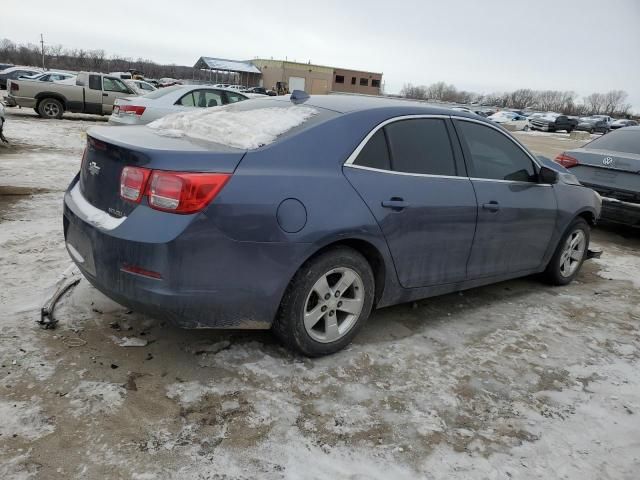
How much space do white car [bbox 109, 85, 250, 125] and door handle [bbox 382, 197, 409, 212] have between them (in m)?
6.90

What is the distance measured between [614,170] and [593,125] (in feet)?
153

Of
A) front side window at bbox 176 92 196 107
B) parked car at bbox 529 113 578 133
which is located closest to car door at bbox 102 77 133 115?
front side window at bbox 176 92 196 107

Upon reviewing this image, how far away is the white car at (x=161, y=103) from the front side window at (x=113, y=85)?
24.6 feet

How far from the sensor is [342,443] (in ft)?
8.27

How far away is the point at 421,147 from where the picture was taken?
3.61 meters

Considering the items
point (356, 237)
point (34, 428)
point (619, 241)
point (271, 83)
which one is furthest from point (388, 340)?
point (271, 83)

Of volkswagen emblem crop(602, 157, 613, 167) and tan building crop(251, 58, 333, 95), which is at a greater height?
tan building crop(251, 58, 333, 95)

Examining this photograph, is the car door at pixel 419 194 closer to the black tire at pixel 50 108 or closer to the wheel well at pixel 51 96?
the wheel well at pixel 51 96

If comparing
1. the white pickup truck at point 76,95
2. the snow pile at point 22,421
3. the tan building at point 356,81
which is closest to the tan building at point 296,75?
the tan building at point 356,81

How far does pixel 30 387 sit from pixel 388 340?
218cm

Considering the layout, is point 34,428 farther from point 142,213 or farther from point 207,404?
point 142,213

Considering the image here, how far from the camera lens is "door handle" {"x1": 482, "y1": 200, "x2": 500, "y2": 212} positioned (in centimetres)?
391

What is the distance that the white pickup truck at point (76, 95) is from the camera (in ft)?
53.7

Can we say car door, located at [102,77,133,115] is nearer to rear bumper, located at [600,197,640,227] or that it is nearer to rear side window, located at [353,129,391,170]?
rear bumper, located at [600,197,640,227]
